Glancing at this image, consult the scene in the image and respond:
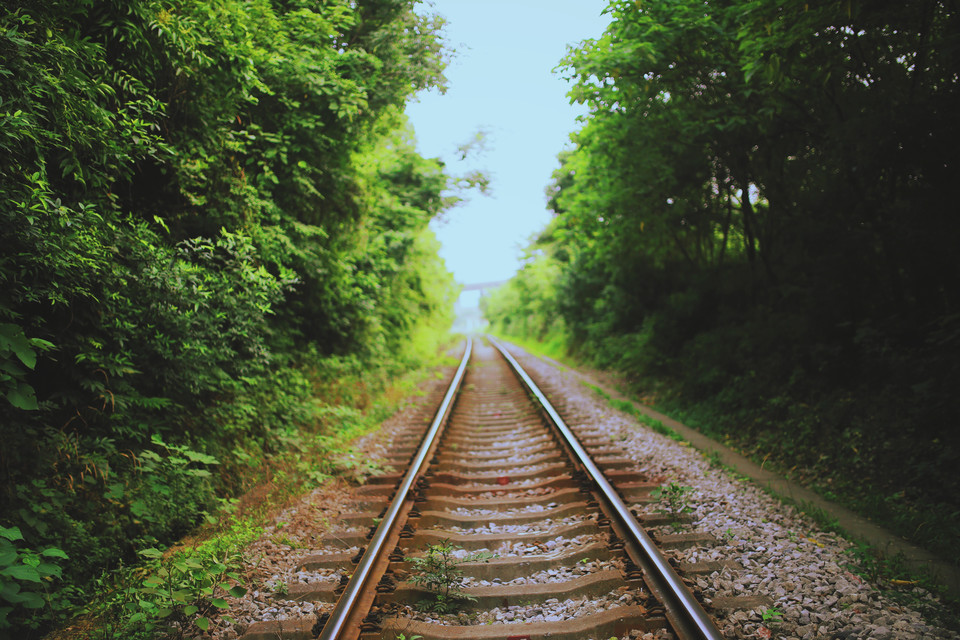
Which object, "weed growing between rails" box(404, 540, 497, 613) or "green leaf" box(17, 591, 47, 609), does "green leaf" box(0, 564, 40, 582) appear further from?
"weed growing between rails" box(404, 540, 497, 613)

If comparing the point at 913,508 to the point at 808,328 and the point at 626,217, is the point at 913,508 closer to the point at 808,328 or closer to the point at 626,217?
the point at 808,328

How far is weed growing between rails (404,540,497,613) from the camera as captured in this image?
2.84m

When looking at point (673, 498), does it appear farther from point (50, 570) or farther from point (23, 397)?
point (23, 397)

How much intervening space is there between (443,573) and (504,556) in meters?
Result: 0.46

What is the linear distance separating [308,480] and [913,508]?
224 inches

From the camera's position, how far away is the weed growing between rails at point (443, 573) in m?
2.84

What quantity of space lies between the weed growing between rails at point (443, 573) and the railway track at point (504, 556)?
0.01 meters

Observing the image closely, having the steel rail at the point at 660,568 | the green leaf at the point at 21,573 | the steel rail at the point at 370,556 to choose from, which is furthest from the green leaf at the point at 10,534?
the steel rail at the point at 660,568

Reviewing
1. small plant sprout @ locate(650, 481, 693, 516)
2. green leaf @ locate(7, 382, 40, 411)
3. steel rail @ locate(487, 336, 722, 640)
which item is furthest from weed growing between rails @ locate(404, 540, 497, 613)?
green leaf @ locate(7, 382, 40, 411)

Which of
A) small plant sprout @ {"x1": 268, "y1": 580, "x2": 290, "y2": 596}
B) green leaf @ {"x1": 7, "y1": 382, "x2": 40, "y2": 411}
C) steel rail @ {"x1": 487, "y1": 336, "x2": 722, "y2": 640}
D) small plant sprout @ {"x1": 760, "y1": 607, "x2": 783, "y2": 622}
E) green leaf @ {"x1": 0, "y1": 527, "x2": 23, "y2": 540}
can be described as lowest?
small plant sprout @ {"x1": 268, "y1": 580, "x2": 290, "y2": 596}

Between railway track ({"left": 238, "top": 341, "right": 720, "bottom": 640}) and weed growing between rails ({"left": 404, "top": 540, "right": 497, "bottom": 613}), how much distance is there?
0.01 metres

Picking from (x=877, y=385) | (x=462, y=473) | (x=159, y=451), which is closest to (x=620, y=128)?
(x=877, y=385)

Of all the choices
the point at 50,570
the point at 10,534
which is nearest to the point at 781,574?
the point at 50,570

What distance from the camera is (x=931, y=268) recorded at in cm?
510
